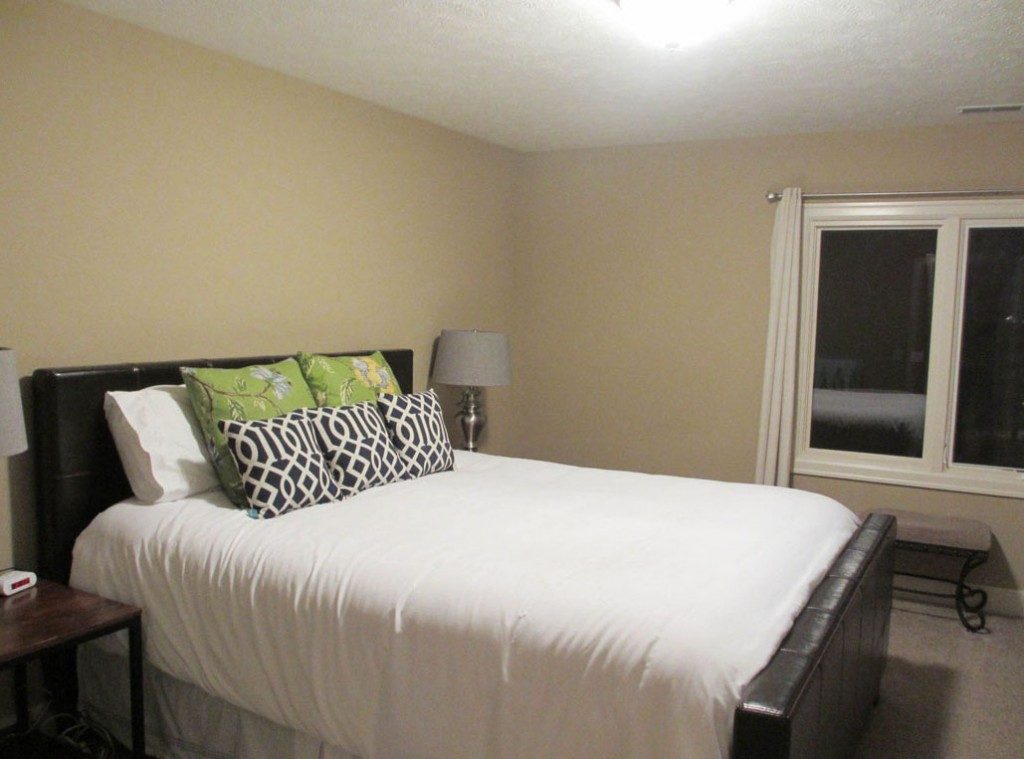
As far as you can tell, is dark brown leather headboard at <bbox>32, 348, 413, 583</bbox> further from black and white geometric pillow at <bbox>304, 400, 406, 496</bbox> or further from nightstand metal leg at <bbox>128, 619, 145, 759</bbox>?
black and white geometric pillow at <bbox>304, 400, 406, 496</bbox>

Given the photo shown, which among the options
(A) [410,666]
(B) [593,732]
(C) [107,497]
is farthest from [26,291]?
(B) [593,732]

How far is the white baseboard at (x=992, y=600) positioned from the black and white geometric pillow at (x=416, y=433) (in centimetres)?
256

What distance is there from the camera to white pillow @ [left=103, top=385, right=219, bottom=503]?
266 centimetres

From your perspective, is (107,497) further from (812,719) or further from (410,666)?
(812,719)

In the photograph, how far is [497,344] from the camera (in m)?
4.44

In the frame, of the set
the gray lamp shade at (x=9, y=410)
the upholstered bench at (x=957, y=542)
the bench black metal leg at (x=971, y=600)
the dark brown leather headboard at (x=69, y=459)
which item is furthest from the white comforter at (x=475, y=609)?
the bench black metal leg at (x=971, y=600)

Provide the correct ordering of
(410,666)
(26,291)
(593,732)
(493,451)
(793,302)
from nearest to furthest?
(593,732)
(410,666)
(26,291)
(793,302)
(493,451)

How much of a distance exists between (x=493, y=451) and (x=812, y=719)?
347 cm

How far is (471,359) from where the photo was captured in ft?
14.3

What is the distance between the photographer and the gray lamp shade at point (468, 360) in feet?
14.3

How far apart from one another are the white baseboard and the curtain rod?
6.44 ft

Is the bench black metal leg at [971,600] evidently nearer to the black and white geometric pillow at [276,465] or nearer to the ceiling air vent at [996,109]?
the ceiling air vent at [996,109]

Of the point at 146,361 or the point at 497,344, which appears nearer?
the point at 146,361

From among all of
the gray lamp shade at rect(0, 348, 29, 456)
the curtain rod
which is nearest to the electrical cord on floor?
the gray lamp shade at rect(0, 348, 29, 456)
